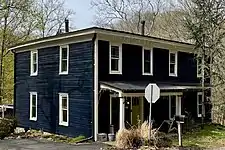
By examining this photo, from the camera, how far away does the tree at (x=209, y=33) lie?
23.7 metres

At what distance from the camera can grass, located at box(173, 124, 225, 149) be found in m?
17.5

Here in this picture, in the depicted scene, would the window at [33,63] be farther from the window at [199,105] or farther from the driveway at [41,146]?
the window at [199,105]

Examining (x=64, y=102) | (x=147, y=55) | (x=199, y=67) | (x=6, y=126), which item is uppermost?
(x=147, y=55)

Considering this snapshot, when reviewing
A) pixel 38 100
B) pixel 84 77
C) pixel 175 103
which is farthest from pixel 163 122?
pixel 38 100

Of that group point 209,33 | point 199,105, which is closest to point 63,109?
point 199,105

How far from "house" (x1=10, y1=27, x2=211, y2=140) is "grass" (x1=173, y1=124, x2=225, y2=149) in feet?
5.67

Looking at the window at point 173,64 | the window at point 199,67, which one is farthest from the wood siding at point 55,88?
the window at point 199,67

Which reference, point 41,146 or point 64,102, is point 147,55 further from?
point 41,146

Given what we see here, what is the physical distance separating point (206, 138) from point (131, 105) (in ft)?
14.8

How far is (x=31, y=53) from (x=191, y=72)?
37.5ft

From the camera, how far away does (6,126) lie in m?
21.9

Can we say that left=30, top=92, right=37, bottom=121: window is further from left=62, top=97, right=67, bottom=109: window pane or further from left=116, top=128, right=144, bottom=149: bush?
left=116, top=128, right=144, bottom=149: bush

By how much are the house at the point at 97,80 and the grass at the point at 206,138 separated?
5.67 ft

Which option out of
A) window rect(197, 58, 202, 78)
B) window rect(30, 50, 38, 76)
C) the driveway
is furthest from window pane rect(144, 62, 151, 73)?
window rect(30, 50, 38, 76)
